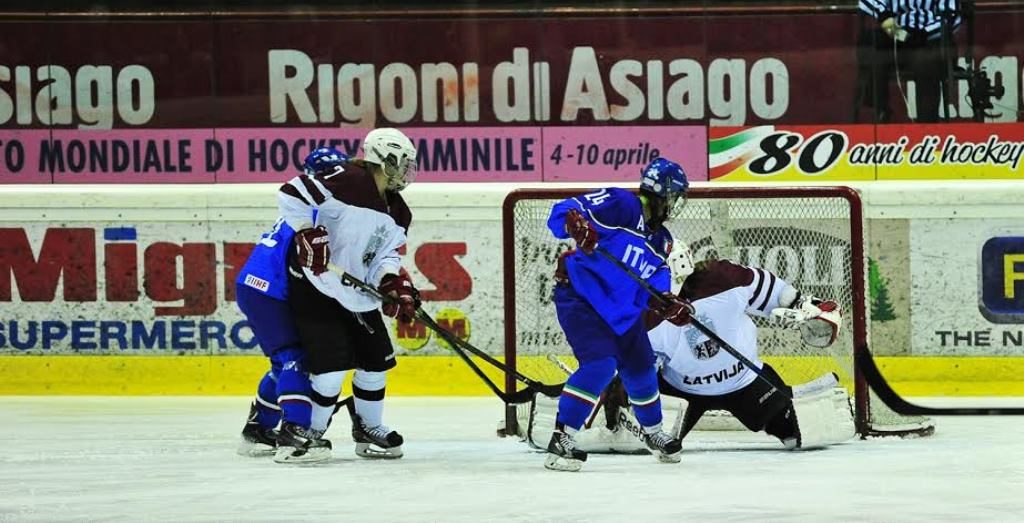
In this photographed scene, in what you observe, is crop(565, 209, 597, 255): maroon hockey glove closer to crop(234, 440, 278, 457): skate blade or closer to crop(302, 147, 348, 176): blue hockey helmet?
crop(302, 147, 348, 176): blue hockey helmet

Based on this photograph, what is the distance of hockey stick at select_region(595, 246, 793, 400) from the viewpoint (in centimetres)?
544

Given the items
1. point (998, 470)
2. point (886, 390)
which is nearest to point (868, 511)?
point (998, 470)

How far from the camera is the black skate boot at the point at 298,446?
221 inches

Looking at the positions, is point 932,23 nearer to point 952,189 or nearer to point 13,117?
point 952,189

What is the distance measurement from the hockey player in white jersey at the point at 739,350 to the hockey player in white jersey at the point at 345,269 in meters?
0.90

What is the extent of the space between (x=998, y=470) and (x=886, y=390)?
47.5 inches

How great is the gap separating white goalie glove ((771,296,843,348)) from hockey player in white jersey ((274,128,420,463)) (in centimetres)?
121

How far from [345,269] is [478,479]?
899 millimetres

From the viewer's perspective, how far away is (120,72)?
28.0 feet

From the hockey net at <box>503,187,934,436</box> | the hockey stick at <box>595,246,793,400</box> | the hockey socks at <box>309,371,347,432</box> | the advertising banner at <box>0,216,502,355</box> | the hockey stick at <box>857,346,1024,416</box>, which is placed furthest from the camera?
the advertising banner at <box>0,216,502,355</box>

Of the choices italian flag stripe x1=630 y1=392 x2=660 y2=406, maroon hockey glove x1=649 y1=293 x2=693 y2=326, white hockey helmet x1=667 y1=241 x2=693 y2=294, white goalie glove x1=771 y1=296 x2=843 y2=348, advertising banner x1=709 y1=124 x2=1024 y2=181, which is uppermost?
advertising banner x1=709 y1=124 x2=1024 y2=181

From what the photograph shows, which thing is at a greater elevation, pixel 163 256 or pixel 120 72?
pixel 120 72

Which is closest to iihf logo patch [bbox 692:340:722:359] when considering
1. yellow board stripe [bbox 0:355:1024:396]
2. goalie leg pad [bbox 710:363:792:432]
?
goalie leg pad [bbox 710:363:792:432]

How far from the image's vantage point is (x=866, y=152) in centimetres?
838
